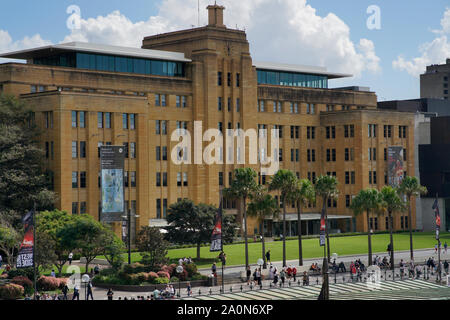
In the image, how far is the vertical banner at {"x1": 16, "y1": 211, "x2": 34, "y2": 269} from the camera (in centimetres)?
4753

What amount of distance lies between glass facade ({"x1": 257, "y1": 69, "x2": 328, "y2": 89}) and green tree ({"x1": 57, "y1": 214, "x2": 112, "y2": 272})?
57.6 meters

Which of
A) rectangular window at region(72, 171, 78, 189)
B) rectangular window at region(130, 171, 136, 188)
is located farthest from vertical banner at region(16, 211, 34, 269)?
rectangular window at region(130, 171, 136, 188)

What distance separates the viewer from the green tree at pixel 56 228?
68.8 m

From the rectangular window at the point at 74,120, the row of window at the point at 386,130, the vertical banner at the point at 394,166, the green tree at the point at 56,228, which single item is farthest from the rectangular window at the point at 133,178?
the vertical banner at the point at 394,166

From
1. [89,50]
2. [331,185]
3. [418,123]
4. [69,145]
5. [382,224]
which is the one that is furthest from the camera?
[418,123]

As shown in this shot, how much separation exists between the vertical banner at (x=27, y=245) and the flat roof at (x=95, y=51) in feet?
176

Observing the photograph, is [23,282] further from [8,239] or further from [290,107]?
[290,107]

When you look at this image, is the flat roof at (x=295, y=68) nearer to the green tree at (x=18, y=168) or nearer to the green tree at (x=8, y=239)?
the green tree at (x=18, y=168)

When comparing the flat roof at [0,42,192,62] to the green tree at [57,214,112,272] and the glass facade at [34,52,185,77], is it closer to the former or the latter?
the glass facade at [34,52,185,77]

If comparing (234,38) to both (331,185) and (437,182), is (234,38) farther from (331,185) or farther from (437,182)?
(437,182)

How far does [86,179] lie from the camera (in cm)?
9262

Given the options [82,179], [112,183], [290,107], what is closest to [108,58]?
[82,179]
